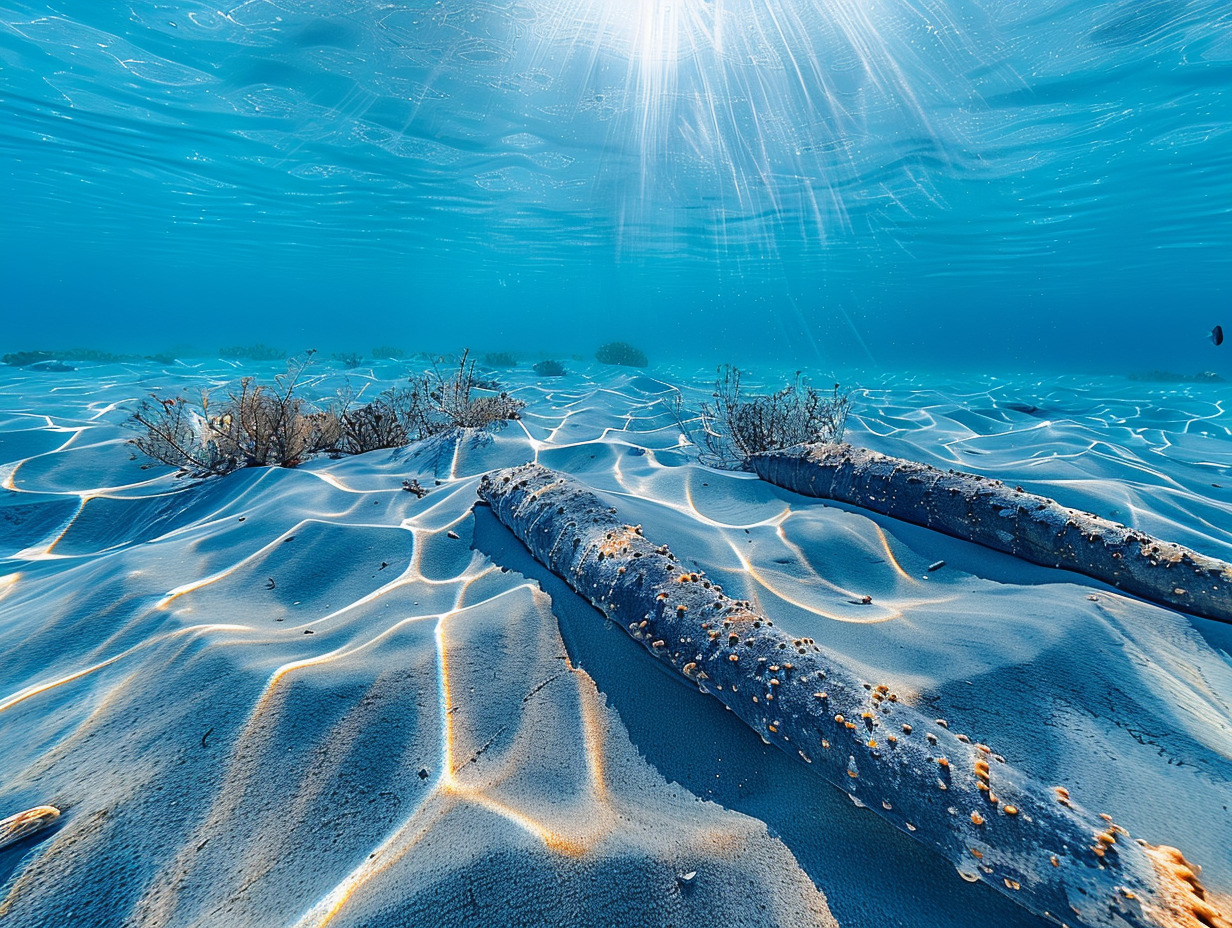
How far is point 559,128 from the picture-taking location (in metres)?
14.7

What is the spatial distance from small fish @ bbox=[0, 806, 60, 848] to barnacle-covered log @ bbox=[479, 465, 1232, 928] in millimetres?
1901

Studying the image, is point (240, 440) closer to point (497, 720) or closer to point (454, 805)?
Result: point (497, 720)

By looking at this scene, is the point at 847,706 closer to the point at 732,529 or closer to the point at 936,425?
the point at 732,529

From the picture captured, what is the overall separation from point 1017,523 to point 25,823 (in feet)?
14.9

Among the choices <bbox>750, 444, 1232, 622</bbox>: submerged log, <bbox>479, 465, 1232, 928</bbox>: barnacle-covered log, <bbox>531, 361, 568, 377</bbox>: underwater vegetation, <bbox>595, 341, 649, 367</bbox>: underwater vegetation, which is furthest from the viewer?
<bbox>595, 341, 649, 367</bbox>: underwater vegetation

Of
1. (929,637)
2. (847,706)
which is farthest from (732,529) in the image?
(847,706)

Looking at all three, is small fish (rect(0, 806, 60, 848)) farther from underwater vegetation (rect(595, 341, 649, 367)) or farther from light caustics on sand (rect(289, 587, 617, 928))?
underwater vegetation (rect(595, 341, 649, 367))

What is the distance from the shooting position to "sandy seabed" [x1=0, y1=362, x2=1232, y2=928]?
4.22ft

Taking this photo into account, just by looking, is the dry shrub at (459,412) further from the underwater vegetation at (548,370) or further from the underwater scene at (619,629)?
the underwater vegetation at (548,370)

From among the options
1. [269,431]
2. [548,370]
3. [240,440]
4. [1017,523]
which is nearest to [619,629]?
[1017,523]

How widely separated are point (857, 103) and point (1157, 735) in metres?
15.8

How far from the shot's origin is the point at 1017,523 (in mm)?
2975

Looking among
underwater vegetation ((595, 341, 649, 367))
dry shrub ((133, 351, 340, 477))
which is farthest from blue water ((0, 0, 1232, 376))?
dry shrub ((133, 351, 340, 477))

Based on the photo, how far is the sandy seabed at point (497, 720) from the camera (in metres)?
1.29
